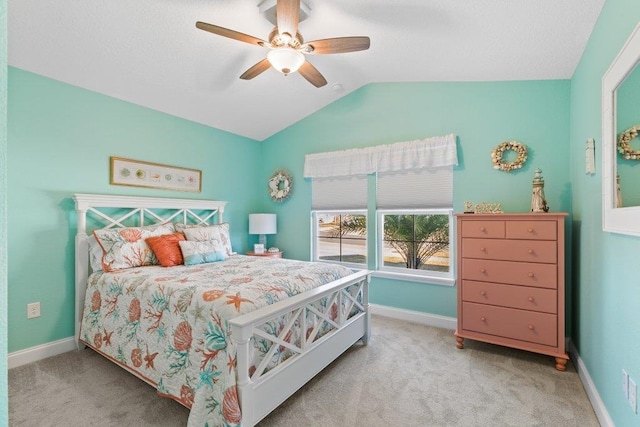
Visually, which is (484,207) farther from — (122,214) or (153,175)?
(122,214)

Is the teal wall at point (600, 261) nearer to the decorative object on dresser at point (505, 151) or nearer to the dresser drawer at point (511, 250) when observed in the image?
the dresser drawer at point (511, 250)

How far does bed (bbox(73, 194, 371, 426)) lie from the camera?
1.59 metres

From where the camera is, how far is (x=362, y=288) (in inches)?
112

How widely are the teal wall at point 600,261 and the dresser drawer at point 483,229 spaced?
1.78 ft

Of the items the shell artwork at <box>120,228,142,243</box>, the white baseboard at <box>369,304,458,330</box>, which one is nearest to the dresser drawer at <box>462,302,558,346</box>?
the white baseboard at <box>369,304,458,330</box>

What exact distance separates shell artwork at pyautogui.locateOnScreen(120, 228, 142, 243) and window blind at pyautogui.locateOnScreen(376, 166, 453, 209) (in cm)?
256

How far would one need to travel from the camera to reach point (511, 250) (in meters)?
2.49

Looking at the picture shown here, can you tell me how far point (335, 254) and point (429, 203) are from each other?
146cm

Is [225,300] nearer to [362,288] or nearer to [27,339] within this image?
[362,288]

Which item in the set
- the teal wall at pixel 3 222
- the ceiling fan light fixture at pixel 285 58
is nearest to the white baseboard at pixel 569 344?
the teal wall at pixel 3 222

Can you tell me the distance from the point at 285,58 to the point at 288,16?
267mm

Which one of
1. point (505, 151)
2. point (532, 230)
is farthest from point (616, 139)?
point (505, 151)

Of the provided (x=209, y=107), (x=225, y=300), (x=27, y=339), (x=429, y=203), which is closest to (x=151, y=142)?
(x=209, y=107)

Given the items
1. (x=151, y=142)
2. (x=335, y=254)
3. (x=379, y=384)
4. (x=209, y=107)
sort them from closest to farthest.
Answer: (x=379, y=384) < (x=151, y=142) < (x=209, y=107) < (x=335, y=254)
